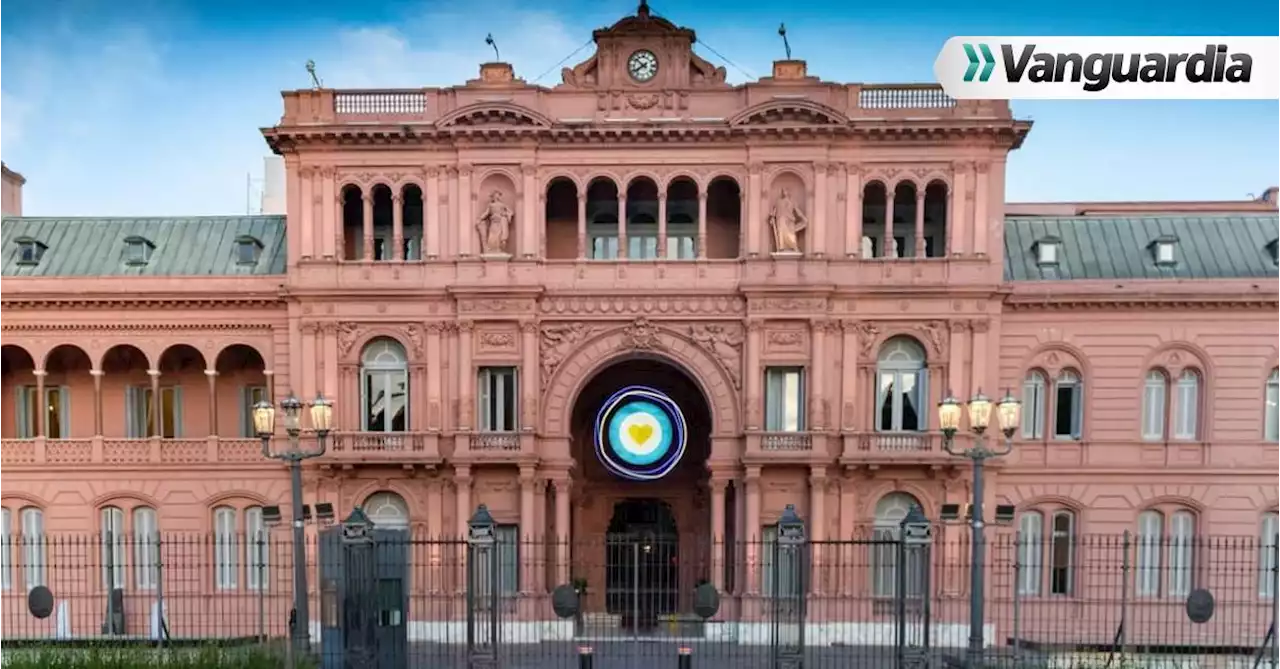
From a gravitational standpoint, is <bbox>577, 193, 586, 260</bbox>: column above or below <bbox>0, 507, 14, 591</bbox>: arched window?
above

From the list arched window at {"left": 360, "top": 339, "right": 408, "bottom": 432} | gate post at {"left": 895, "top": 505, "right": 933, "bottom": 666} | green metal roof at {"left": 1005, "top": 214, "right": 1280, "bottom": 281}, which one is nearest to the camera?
gate post at {"left": 895, "top": 505, "right": 933, "bottom": 666}

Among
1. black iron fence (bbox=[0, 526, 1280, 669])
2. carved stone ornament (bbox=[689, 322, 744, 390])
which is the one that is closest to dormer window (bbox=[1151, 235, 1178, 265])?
black iron fence (bbox=[0, 526, 1280, 669])

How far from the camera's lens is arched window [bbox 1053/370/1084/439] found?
25.0 m

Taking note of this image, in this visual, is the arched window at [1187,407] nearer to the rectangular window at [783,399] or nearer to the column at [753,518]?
the rectangular window at [783,399]

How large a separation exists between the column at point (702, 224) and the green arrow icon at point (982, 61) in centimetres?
743

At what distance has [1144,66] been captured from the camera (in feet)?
59.7

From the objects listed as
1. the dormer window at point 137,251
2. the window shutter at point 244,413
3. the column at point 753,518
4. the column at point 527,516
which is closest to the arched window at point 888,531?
the column at point 753,518

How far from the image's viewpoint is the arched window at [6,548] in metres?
25.4

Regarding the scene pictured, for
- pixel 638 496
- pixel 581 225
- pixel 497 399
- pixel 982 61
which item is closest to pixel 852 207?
pixel 982 61

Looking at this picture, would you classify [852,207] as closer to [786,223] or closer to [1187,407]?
[786,223]

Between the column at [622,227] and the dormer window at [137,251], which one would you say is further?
the dormer window at [137,251]

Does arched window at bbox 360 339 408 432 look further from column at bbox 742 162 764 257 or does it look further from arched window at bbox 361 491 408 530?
column at bbox 742 162 764 257

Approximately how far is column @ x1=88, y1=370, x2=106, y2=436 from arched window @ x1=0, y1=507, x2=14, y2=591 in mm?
3574

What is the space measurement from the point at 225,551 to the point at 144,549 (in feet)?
7.72
